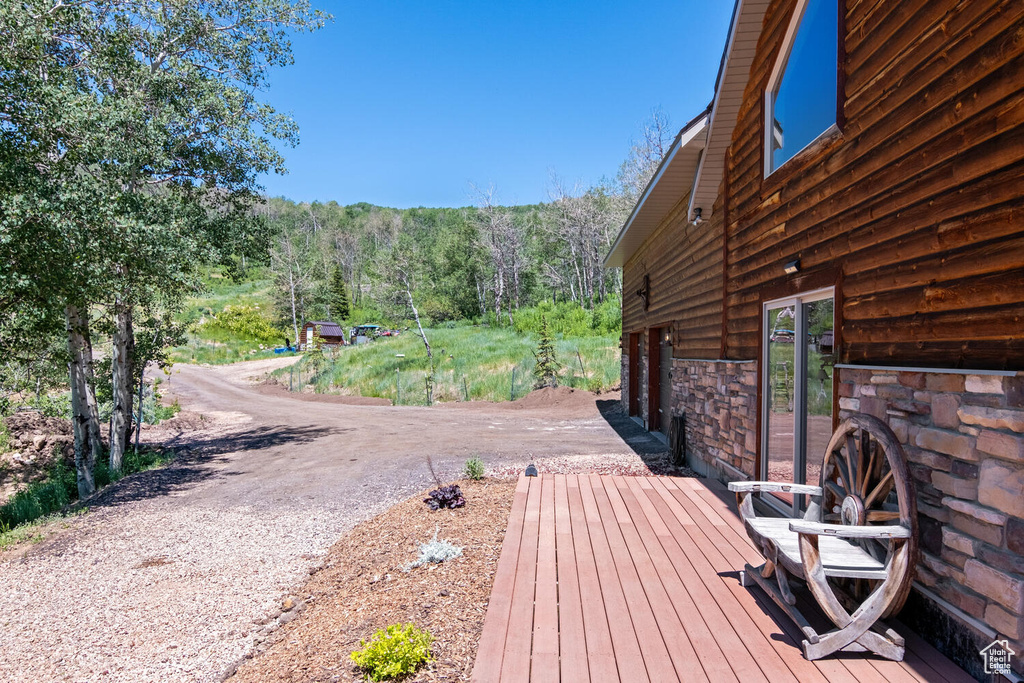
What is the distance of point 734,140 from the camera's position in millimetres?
5715

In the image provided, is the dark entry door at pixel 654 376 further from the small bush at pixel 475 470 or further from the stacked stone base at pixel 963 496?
the stacked stone base at pixel 963 496

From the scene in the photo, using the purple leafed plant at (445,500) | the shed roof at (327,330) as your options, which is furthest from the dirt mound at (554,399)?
the shed roof at (327,330)

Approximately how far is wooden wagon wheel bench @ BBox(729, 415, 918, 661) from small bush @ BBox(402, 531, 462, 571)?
210cm

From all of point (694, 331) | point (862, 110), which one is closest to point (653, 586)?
point (862, 110)

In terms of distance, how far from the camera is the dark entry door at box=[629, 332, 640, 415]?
1280cm

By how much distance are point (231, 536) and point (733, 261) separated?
6.38 m

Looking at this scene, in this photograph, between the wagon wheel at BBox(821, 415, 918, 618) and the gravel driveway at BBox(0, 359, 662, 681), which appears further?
the gravel driveway at BBox(0, 359, 662, 681)

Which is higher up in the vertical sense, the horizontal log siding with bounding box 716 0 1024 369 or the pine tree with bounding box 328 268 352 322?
the pine tree with bounding box 328 268 352 322

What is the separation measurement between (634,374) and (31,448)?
1375cm

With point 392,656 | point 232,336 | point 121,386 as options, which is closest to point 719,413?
point 392,656

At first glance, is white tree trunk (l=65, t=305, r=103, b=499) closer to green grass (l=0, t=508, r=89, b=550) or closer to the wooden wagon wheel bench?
green grass (l=0, t=508, r=89, b=550)

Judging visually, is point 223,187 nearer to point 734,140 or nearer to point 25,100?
point 25,100

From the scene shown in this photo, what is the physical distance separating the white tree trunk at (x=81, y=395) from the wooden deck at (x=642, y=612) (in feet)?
28.3

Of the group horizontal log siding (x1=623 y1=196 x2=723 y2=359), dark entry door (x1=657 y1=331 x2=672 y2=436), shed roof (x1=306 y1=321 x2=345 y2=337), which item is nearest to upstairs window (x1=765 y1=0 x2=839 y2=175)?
horizontal log siding (x1=623 y1=196 x2=723 y2=359)
